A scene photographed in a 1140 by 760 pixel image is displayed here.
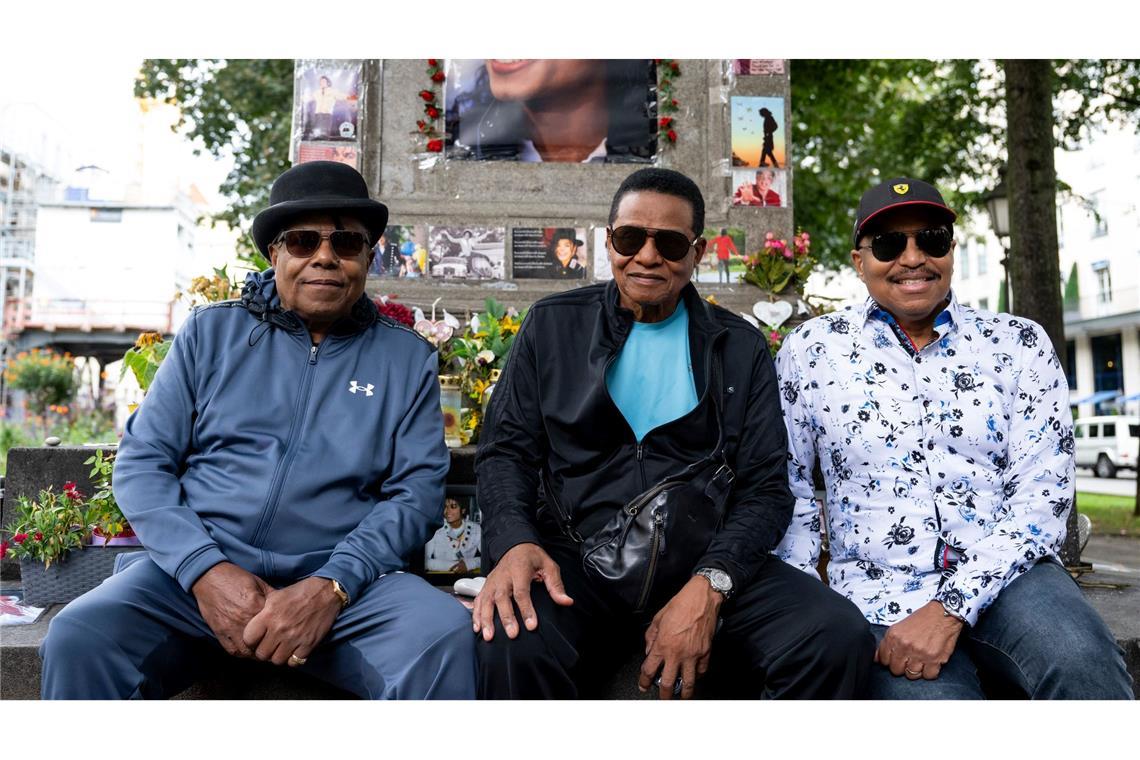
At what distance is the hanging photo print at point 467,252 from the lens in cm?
700

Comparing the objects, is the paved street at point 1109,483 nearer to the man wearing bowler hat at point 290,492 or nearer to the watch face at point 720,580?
the watch face at point 720,580

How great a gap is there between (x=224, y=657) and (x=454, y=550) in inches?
65.9

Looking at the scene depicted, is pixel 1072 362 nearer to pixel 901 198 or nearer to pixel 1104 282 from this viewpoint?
pixel 1104 282

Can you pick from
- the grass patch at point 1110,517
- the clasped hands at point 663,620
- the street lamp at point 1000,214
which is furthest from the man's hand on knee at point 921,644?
the grass patch at point 1110,517

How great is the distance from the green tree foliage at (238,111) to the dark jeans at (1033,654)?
47.7 ft

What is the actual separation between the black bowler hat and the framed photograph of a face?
1.72m

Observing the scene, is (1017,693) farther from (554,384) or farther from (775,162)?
(775,162)

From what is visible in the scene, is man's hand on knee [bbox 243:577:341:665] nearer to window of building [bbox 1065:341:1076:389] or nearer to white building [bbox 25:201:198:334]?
white building [bbox 25:201:198:334]

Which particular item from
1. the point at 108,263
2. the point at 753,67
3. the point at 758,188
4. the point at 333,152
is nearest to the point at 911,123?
the point at 753,67

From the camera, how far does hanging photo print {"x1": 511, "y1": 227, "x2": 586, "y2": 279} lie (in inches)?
280

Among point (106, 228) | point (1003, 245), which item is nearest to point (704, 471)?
point (1003, 245)

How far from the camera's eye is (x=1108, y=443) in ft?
91.1

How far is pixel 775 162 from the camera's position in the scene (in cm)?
740

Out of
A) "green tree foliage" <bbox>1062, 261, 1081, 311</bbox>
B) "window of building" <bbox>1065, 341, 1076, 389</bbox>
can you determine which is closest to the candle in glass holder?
"green tree foliage" <bbox>1062, 261, 1081, 311</bbox>
